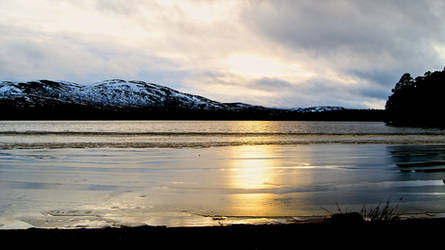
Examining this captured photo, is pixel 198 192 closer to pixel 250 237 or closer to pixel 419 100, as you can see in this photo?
pixel 250 237

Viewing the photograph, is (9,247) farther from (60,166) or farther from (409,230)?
(60,166)

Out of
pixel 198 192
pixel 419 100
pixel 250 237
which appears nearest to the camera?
pixel 250 237

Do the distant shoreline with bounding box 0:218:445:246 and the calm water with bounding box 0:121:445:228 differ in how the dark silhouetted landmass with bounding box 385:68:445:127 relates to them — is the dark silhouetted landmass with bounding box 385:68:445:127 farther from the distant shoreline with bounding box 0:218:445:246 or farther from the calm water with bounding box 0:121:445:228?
the distant shoreline with bounding box 0:218:445:246

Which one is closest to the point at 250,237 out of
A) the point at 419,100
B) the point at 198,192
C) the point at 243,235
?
the point at 243,235

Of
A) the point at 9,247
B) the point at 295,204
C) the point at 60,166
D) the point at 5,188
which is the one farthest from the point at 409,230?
the point at 60,166

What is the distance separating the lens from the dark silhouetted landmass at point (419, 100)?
10962cm

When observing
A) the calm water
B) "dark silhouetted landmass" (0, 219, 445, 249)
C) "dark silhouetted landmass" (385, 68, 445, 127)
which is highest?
"dark silhouetted landmass" (385, 68, 445, 127)

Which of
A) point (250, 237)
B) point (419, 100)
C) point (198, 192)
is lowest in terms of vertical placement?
point (198, 192)

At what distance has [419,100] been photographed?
11450 centimetres

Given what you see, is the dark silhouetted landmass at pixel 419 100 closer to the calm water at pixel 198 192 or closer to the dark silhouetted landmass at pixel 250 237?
the calm water at pixel 198 192

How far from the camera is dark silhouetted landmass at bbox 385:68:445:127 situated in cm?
10962

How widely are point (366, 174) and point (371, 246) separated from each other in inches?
432

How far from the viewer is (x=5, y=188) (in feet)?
39.3

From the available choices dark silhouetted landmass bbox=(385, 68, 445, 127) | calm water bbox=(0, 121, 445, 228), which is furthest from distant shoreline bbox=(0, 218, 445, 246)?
dark silhouetted landmass bbox=(385, 68, 445, 127)
